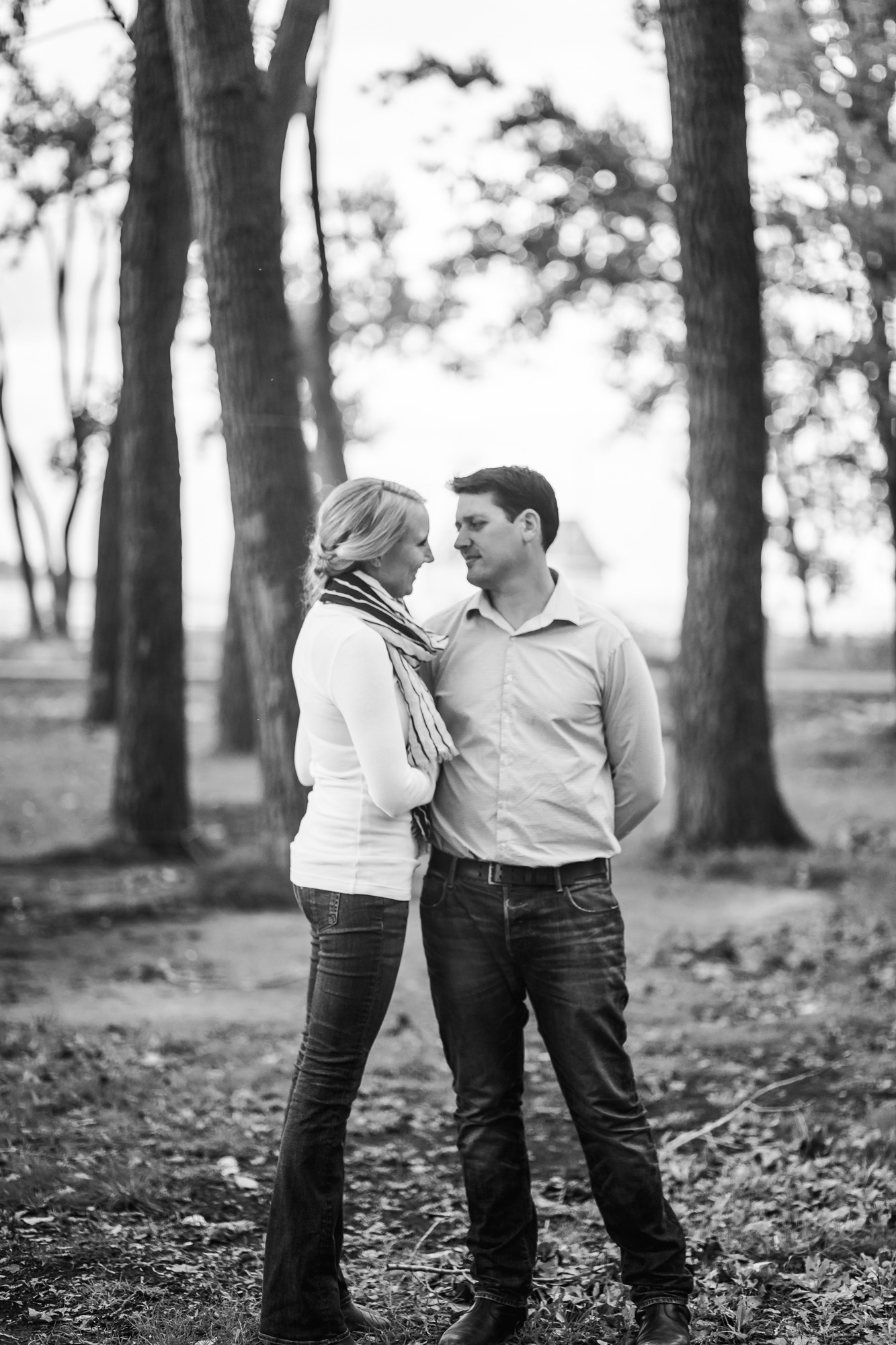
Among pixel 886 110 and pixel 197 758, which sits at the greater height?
pixel 886 110

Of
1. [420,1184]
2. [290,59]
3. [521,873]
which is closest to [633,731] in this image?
[521,873]

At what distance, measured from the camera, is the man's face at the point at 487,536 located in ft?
12.6

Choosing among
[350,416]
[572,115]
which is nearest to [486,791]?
[572,115]

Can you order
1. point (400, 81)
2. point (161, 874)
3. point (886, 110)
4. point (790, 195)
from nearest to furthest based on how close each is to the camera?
point (161, 874) → point (886, 110) → point (400, 81) → point (790, 195)

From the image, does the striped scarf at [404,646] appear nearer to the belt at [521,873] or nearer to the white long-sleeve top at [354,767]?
the white long-sleeve top at [354,767]

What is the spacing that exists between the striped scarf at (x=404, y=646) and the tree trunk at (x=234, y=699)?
14028 mm

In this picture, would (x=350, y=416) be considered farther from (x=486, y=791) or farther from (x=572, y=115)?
(x=486, y=791)

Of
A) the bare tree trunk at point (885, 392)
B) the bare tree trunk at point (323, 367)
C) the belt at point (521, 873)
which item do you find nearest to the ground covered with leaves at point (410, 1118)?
the belt at point (521, 873)

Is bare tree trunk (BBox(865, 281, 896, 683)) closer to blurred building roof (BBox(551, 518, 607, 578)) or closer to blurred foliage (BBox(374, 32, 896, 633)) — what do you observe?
blurred foliage (BBox(374, 32, 896, 633))

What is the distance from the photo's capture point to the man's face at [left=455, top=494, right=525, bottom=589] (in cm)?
385

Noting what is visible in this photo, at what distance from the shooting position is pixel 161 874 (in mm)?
→ 11102

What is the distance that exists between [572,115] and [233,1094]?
12.1 m

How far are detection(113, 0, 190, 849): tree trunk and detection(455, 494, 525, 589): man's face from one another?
822 centimetres

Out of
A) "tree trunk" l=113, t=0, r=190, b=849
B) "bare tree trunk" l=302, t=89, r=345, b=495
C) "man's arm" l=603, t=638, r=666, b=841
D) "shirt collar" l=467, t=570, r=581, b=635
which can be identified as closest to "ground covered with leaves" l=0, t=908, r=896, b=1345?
"man's arm" l=603, t=638, r=666, b=841
